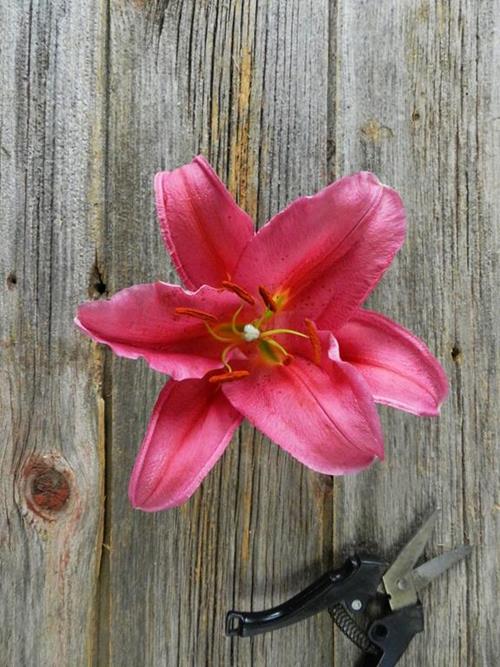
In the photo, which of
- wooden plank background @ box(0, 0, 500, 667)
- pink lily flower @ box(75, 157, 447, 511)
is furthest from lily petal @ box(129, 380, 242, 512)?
wooden plank background @ box(0, 0, 500, 667)

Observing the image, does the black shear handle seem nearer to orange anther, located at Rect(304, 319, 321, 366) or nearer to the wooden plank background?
the wooden plank background

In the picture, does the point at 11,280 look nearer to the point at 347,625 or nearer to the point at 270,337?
the point at 270,337

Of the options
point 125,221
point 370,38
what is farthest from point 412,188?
point 125,221

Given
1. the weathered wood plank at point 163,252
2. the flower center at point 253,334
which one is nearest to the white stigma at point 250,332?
the flower center at point 253,334

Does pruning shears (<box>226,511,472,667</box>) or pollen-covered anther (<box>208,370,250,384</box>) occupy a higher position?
pollen-covered anther (<box>208,370,250,384</box>)

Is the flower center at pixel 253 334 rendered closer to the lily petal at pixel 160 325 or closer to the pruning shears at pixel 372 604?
the lily petal at pixel 160 325

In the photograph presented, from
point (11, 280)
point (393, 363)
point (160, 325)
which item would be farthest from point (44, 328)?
point (393, 363)
